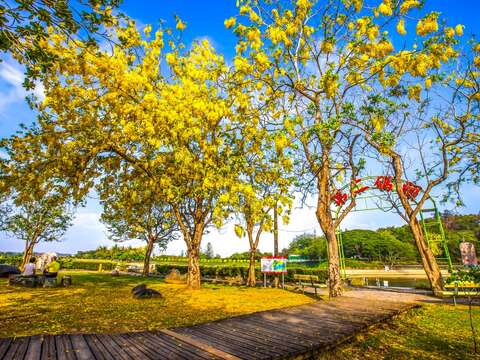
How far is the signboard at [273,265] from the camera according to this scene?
18.5 meters

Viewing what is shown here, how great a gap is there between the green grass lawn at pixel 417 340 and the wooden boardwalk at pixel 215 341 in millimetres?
312

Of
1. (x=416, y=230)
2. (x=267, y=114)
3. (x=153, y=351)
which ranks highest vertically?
(x=267, y=114)

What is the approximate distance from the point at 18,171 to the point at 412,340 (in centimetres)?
1453

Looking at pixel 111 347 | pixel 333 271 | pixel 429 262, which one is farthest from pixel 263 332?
pixel 429 262

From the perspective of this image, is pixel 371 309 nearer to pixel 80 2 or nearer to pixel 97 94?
pixel 80 2

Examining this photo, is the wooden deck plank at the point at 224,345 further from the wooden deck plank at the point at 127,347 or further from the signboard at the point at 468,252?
the signboard at the point at 468,252

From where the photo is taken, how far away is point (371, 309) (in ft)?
32.2

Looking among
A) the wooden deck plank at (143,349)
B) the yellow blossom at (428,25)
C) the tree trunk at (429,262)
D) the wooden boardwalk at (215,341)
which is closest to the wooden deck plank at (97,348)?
the wooden boardwalk at (215,341)

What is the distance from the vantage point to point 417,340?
7.31 m

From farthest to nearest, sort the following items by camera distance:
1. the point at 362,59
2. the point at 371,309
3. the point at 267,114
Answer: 1. the point at 267,114
2. the point at 362,59
3. the point at 371,309

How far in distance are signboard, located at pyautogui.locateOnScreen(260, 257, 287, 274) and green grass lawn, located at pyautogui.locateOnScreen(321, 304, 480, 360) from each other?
345 inches

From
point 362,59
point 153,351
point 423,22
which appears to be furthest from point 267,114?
point 153,351

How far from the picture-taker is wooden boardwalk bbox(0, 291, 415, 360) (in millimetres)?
4988

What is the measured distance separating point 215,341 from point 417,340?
516 cm
